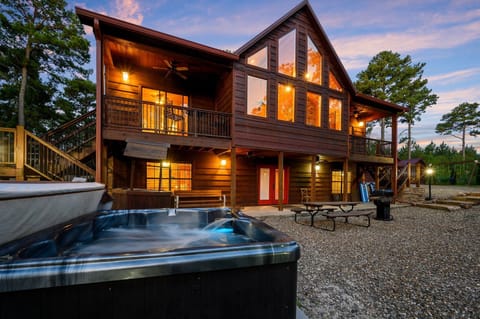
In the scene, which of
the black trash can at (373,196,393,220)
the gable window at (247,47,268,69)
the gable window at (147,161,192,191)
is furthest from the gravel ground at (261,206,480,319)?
the gable window at (247,47,268,69)

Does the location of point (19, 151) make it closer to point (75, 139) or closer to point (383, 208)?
point (75, 139)

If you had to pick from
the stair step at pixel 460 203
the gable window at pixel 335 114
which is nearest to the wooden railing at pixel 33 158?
the gable window at pixel 335 114

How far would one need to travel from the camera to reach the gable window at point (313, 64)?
8094 mm

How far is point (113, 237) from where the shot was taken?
3.09 metres

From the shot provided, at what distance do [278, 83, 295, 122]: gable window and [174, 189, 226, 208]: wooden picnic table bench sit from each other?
3726 millimetres

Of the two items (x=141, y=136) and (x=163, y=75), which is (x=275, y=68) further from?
(x=141, y=136)

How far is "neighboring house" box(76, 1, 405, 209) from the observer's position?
5410mm

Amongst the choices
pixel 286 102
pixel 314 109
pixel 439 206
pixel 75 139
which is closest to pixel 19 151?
pixel 75 139

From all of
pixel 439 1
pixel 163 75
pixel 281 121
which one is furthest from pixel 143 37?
pixel 439 1

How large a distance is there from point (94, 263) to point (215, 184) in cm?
676

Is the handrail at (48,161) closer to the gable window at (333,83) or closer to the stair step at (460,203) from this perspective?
the gable window at (333,83)

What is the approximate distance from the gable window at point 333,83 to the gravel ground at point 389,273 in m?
6.17

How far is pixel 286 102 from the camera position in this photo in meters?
7.61

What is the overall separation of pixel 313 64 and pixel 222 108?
14.2 feet
